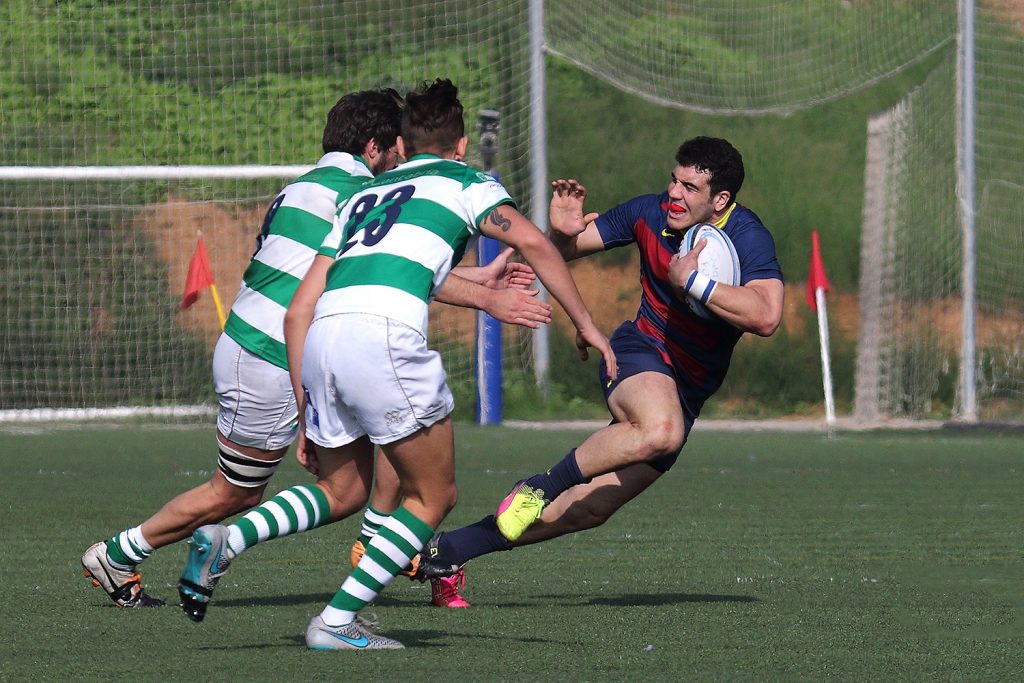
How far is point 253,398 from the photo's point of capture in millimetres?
5730

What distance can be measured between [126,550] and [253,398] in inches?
26.7

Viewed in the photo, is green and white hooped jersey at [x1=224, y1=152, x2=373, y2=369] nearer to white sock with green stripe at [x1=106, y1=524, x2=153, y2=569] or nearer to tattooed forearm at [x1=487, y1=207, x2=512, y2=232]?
white sock with green stripe at [x1=106, y1=524, x2=153, y2=569]

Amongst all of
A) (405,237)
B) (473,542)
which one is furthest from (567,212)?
(405,237)

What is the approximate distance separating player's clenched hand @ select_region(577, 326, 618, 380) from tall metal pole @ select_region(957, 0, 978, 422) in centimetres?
1006

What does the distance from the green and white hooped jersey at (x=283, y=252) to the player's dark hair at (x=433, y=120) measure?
74 centimetres

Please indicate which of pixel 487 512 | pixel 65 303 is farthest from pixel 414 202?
pixel 65 303

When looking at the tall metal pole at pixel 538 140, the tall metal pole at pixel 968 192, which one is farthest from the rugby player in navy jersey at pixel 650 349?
the tall metal pole at pixel 968 192

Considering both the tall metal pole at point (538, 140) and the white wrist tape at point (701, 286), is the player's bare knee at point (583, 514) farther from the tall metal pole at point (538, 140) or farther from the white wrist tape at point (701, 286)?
the tall metal pole at point (538, 140)

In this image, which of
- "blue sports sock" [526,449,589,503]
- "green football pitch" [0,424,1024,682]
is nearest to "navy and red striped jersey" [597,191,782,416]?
"blue sports sock" [526,449,589,503]

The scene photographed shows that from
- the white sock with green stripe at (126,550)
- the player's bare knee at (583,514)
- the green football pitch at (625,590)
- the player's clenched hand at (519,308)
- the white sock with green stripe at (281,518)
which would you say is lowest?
the green football pitch at (625,590)

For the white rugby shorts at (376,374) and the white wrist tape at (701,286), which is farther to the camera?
the white wrist tape at (701,286)

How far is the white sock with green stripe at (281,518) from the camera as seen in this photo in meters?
4.67

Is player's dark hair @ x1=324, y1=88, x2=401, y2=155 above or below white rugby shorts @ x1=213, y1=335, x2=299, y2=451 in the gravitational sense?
above

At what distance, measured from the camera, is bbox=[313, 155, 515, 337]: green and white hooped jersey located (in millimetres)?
4582
